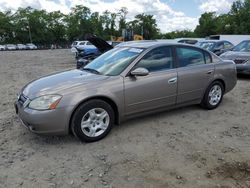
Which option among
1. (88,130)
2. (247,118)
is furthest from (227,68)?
(88,130)

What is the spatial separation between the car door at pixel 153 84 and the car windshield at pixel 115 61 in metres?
0.19

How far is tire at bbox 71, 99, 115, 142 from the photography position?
398 cm

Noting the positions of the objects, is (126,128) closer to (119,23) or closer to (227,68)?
(227,68)

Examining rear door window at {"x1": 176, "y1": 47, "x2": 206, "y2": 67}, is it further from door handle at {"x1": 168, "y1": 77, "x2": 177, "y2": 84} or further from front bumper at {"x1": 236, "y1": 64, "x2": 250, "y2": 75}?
front bumper at {"x1": 236, "y1": 64, "x2": 250, "y2": 75}

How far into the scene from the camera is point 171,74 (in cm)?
490

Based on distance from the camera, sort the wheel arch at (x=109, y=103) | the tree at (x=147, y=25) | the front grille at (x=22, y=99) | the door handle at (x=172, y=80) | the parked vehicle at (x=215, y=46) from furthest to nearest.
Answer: the tree at (x=147, y=25), the parked vehicle at (x=215, y=46), the door handle at (x=172, y=80), the front grille at (x=22, y=99), the wheel arch at (x=109, y=103)

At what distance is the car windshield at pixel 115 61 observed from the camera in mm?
4566

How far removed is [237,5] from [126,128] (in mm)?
66497

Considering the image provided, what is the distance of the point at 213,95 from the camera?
225 inches

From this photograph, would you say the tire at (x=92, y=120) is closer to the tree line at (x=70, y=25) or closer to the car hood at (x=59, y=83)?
the car hood at (x=59, y=83)

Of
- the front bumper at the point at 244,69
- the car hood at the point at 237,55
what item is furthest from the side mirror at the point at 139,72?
the car hood at the point at 237,55

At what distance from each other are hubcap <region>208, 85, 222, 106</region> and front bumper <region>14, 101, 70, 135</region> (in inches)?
126

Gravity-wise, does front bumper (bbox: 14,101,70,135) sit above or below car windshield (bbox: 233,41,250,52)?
below

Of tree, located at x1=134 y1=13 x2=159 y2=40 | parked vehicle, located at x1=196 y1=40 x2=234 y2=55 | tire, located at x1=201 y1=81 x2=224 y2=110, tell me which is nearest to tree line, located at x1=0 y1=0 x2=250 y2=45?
tree, located at x1=134 y1=13 x2=159 y2=40
